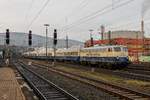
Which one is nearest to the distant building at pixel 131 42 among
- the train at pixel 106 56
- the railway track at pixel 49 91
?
the train at pixel 106 56

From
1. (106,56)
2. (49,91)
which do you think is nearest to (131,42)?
(106,56)

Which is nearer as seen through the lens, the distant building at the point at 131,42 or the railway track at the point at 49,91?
the railway track at the point at 49,91

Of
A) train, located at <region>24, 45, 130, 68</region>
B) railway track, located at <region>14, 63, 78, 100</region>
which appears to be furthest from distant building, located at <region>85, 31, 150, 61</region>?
railway track, located at <region>14, 63, 78, 100</region>

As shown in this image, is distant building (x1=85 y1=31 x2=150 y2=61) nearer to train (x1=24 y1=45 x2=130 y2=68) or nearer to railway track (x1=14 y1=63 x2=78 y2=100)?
train (x1=24 y1=45 x2=130 y2=68)

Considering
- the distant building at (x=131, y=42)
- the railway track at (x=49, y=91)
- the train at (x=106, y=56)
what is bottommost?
the railway track at (x=49, y=91)

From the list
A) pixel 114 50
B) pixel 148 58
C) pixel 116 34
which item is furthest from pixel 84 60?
pixel 116 34

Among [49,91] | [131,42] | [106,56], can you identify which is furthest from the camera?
[131,42]

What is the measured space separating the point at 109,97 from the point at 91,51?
1358 inches

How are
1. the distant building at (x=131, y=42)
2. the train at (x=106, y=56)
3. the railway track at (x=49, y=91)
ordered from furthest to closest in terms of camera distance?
the distant building at (x=131, y=42)
the train at (x=106, y=56)
the railway track at (x=49, y=91)

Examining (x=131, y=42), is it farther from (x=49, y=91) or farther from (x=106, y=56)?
(x=49, y=91)

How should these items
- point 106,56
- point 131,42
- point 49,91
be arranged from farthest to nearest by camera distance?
point 131,42 < point 106,56 < point 49,91

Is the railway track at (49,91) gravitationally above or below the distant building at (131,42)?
below

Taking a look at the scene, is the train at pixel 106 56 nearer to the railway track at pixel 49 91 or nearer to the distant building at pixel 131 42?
the distant building at pixel 131 42

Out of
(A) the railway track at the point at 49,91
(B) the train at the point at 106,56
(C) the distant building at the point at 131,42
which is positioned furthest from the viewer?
(C) the distant building at the point at 131,42
